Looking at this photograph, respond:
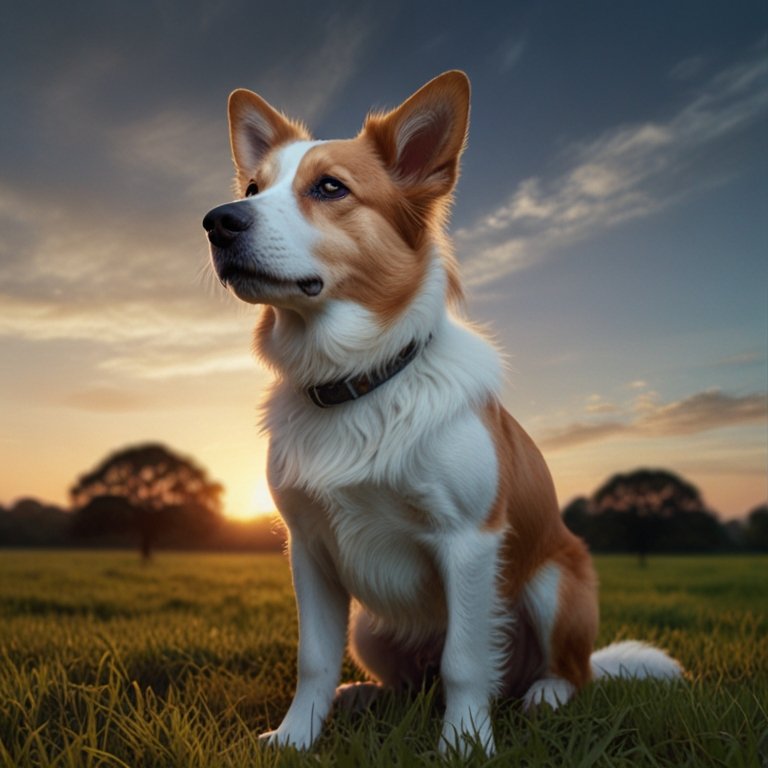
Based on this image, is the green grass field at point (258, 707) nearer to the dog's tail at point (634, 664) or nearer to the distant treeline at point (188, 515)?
the dog's tail at point (634, 664)

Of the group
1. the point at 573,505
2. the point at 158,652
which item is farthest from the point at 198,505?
the point at 158,652

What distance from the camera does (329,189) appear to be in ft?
9.88

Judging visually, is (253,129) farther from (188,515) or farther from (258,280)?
(188,515)

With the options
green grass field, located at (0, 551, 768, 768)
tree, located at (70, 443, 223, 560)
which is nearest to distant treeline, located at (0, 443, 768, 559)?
tree, located at (70, 443, 223, 560)

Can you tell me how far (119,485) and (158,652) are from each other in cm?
2082

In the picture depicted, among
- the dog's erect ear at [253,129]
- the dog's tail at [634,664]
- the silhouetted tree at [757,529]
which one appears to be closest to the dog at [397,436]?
the dog's erect ear at [253,129]

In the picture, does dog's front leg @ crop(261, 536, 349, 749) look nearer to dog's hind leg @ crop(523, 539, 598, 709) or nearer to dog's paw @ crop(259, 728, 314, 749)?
dog's paw @ crop(259, 728, 314, 749)

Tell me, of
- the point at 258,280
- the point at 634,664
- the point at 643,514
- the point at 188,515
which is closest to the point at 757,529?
the point at 643,514

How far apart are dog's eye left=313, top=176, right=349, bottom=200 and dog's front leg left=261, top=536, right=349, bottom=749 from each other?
1374 millimetres

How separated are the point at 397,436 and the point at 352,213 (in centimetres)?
88

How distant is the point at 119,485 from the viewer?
23750mm

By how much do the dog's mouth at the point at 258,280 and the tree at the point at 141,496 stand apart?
2207 centimetres

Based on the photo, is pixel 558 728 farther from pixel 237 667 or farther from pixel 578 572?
pixel 237 667

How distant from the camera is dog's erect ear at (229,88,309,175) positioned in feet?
11.7
